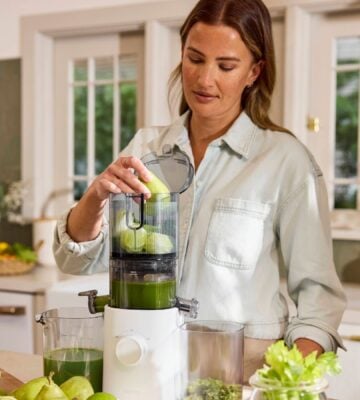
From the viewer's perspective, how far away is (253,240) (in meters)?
1.46

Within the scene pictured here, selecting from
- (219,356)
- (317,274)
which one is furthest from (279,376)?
(317,274)

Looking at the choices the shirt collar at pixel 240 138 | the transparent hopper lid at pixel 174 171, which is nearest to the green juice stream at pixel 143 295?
the transparent hopper lid at pixel 174 171

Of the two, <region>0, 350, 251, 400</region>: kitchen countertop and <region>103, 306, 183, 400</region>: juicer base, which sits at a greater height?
<region>103, 306, 183, 400</region>: juicer base

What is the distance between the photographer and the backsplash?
10.6 ft

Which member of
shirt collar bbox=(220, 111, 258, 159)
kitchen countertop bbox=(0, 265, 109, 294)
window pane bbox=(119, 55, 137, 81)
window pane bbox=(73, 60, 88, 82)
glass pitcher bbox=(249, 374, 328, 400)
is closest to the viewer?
glass pitcher bbox=(249, 374, 328, 400)

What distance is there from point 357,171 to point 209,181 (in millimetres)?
1316

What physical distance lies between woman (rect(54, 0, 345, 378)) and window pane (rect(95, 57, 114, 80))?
1.61m

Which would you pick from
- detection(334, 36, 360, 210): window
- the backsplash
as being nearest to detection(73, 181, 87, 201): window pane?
the backsplash

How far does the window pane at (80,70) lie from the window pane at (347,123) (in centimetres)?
112

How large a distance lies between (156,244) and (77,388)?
242 mm

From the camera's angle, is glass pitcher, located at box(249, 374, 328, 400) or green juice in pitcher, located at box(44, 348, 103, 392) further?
green juice in pitcher, located at box(44, 348, 103, 392)

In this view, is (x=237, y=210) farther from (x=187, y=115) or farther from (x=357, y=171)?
(x=357, y=171)

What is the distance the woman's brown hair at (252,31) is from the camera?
1462 millimetres

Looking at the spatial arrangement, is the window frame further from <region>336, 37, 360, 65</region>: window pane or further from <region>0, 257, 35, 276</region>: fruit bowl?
<region>0, 257, 35, 276</region>: fruit bowl
